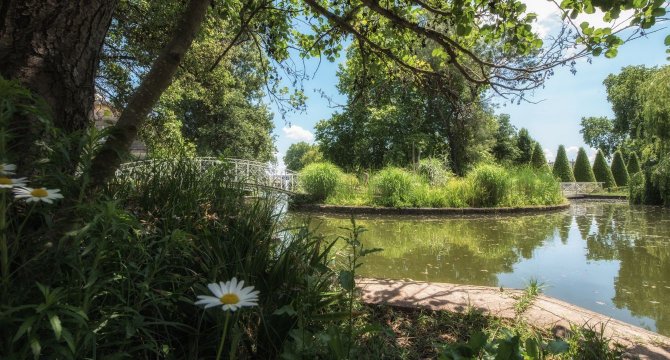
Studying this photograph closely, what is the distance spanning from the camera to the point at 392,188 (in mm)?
13375

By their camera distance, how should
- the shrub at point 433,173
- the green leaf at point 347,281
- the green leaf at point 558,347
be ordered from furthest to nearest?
the shrub at point 433,173 → the green leaf at point 347,281 → the green leaf at point 558,347

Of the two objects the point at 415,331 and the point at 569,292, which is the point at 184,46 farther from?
the point at 569,292

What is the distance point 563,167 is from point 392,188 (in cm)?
1997

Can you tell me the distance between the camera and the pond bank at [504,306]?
225 cm

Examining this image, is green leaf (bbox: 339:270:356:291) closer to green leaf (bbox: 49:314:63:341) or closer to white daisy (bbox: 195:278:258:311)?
white daisy (bbox: 195:278:258:311)

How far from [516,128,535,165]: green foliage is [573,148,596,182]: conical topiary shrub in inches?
133

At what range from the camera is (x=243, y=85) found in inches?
922

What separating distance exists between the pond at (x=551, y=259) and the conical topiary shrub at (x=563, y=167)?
19410 millimetres

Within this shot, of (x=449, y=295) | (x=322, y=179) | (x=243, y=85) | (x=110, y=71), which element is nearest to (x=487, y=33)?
(x=449, y=295)

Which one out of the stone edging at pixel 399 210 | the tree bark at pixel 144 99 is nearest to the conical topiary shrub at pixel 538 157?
the stone edging at pixel 399 210

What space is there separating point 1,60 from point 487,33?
338cm

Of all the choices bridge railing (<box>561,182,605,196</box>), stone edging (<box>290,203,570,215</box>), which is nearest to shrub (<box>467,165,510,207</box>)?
stone edging (<box>290,203,570,215</box>)

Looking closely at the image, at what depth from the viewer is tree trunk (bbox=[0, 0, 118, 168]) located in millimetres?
1502

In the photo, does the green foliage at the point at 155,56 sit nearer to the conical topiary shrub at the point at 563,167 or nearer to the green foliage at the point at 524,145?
the green foliage at the point at 524,145
